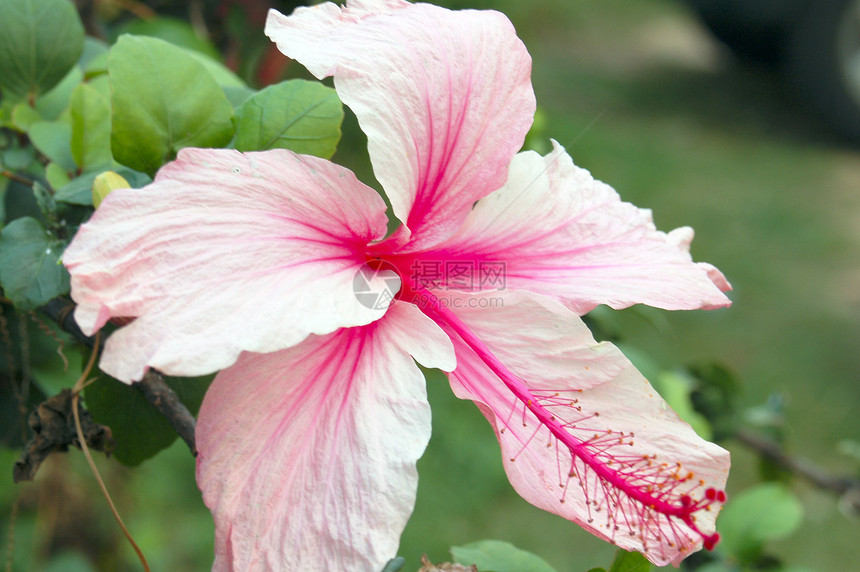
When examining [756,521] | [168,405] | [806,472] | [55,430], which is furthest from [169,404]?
[806,472]

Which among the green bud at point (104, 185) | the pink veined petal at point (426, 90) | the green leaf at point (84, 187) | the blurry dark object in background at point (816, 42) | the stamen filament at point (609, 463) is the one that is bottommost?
the blurry dark object in background at point (816, 42)

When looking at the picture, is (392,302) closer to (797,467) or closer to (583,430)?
(583,430)

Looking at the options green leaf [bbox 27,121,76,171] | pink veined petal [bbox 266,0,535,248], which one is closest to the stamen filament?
pink veined petal [bbox 266,0,535,248]

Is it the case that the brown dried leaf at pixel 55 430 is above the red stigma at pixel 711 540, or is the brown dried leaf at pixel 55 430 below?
below

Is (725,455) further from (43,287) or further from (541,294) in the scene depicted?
(43,287)

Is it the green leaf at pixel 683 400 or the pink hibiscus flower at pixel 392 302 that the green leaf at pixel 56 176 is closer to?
the pink hibiscus flower at pixel 392 302

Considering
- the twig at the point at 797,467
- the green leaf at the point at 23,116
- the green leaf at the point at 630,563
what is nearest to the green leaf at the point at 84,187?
the green leaf at the point at 23,116

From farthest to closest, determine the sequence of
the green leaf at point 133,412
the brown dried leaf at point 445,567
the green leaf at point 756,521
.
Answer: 1. the green leaf at point 756,521
2. the green leaf at point 133,412
3. the brown dried leaf at point 445,567

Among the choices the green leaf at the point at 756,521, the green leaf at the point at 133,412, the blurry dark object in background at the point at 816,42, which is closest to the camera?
the green leaf at the point at 133,412
